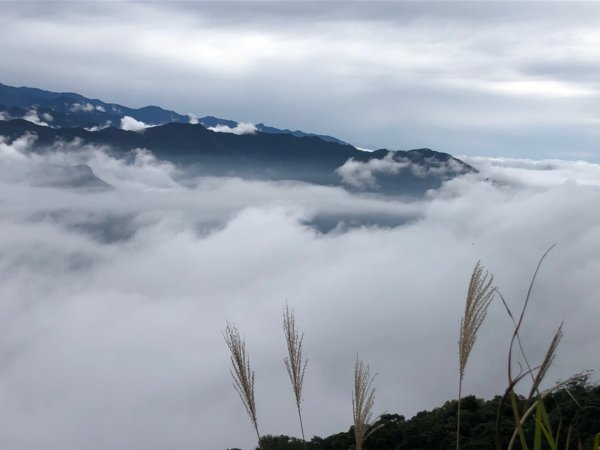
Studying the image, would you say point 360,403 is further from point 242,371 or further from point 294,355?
point 242,371

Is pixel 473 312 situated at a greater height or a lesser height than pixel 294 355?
greater

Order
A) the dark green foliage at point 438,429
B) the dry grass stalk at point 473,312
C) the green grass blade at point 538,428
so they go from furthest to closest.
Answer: the dark green foliage at point 438,429 < the dry grass stalk at point 473,312 < the green grass blade at point 538,428

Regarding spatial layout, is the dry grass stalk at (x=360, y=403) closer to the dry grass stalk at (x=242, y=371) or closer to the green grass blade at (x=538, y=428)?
the dry grass stalk at (x=242, y=371)

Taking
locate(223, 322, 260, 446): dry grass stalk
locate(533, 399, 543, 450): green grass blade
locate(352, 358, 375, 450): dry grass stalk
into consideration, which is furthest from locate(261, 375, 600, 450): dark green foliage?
locate(533, 399, 543, 450): green grass blade

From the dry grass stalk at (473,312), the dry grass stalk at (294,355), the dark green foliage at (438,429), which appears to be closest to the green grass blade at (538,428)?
the dry grass stalk at (473,312)

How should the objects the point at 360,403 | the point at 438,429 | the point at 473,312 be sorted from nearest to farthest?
the point at 473,312
the point at 360,403
the point at 438,429

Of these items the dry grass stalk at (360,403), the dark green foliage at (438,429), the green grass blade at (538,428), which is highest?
the green grass blade at (538,428)

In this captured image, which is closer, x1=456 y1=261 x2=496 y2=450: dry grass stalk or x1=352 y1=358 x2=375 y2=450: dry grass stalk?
x1=456 y1=261 x2=496 y2=450: dry grass stalk

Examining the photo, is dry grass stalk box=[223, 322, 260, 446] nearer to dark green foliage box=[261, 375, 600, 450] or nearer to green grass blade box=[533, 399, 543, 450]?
green grass blade box=[533, 399, 543, 450]

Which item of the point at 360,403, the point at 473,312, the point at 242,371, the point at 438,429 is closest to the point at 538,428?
the point at 473,312

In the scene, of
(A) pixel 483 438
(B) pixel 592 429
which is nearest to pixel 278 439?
(A) pixel 483 438

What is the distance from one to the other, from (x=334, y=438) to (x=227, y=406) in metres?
178

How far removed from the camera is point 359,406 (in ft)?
9.81

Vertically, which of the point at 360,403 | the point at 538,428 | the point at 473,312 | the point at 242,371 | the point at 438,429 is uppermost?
the point at 473,312
